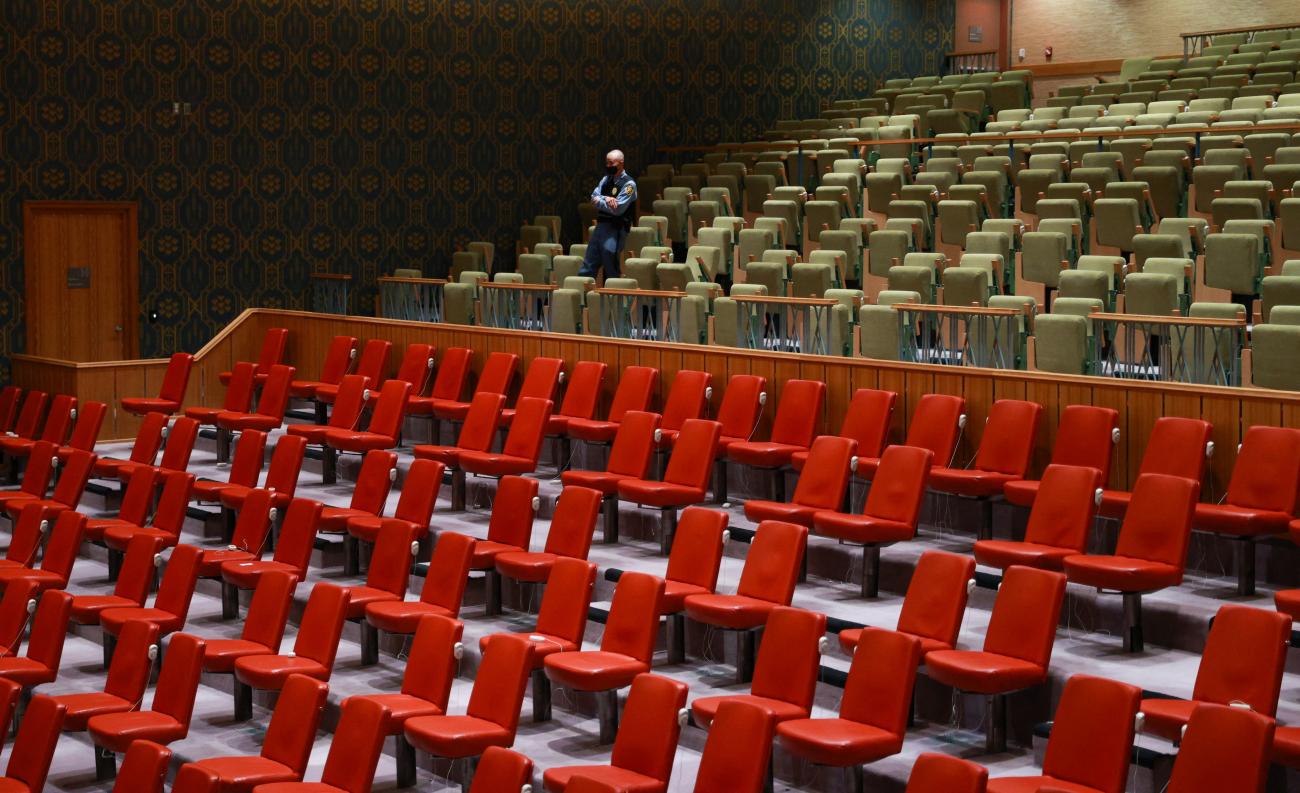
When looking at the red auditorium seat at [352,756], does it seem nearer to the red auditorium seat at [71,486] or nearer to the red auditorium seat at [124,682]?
the red auditorium seat at [124,682]

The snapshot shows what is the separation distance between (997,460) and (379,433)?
2266mm

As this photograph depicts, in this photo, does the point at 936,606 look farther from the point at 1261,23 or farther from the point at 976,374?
the point at 1261,23

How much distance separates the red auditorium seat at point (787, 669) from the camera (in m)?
3.01

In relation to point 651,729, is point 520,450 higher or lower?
higher

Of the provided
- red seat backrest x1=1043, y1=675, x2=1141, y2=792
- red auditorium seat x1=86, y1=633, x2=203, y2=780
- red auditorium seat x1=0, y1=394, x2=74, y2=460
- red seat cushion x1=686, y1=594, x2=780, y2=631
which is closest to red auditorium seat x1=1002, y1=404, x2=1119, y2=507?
red seat cushion x1=686, y1=594, x2=780, y2=631

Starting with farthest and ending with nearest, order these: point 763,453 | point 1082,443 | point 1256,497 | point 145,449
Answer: point 145,449 → point 763,453 → point 1082,443 → point 1256,497

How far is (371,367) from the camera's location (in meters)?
6.26

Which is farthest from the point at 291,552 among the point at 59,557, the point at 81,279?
the point at 81,279

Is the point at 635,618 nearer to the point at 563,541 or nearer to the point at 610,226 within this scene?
the point at 563,541

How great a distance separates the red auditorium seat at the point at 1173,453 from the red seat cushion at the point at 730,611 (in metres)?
0.94

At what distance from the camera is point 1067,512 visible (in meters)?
3.64

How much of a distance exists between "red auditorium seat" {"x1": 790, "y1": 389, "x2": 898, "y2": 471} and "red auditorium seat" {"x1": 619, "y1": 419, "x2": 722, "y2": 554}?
0.26 metres

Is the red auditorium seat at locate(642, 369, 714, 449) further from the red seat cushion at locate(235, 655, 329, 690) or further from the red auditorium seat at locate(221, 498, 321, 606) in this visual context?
the red seat cushion at locate(235, 655, 329, 690)

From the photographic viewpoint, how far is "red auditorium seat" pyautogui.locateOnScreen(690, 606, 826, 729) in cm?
301
